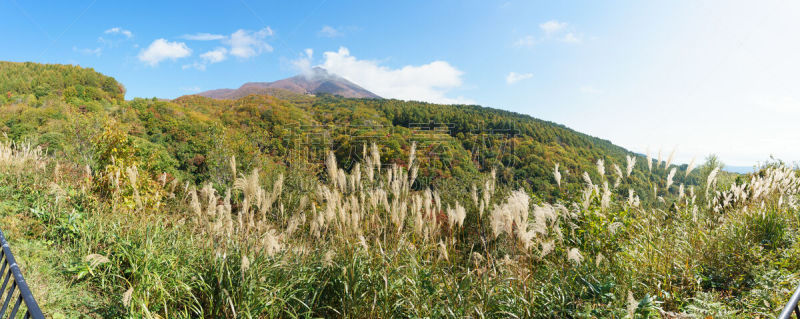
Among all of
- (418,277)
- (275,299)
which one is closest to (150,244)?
(275,299)

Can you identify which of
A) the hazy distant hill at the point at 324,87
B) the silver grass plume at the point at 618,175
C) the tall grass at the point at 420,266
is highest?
the hazy distant hill at the point at 324,87

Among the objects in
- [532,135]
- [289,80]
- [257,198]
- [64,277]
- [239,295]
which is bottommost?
[64,277]

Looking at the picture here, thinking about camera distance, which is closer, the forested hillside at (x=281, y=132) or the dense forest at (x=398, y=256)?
the dense forest at (x=398, y=256)

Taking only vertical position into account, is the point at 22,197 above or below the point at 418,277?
below

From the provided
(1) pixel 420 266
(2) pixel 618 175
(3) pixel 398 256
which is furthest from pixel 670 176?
(3) pixel 398 256

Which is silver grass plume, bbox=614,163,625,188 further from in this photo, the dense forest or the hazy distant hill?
the hazy distant hill

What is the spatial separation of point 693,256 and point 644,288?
118 centimetres

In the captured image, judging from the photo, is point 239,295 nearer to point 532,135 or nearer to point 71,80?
point 532,135

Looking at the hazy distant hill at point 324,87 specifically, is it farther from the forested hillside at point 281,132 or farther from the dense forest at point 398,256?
the dense forest at point 398,256

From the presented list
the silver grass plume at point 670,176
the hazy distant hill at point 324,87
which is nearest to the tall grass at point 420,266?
the silver grass plume at point 670,176

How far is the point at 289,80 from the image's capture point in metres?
86.4

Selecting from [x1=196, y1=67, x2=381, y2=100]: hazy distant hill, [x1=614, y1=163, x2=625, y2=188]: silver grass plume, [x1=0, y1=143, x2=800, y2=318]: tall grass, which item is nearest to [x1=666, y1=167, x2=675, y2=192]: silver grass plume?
[x1=0, y1=143, x2=800, y2=318]: tall grass

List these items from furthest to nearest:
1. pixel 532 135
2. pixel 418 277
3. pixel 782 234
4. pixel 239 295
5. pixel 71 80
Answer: pixel 71 80, pixel 532 135, pixel 782 234, pixel 418 277, pixel 239 295

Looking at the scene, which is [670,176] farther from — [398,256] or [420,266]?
[398,256]
